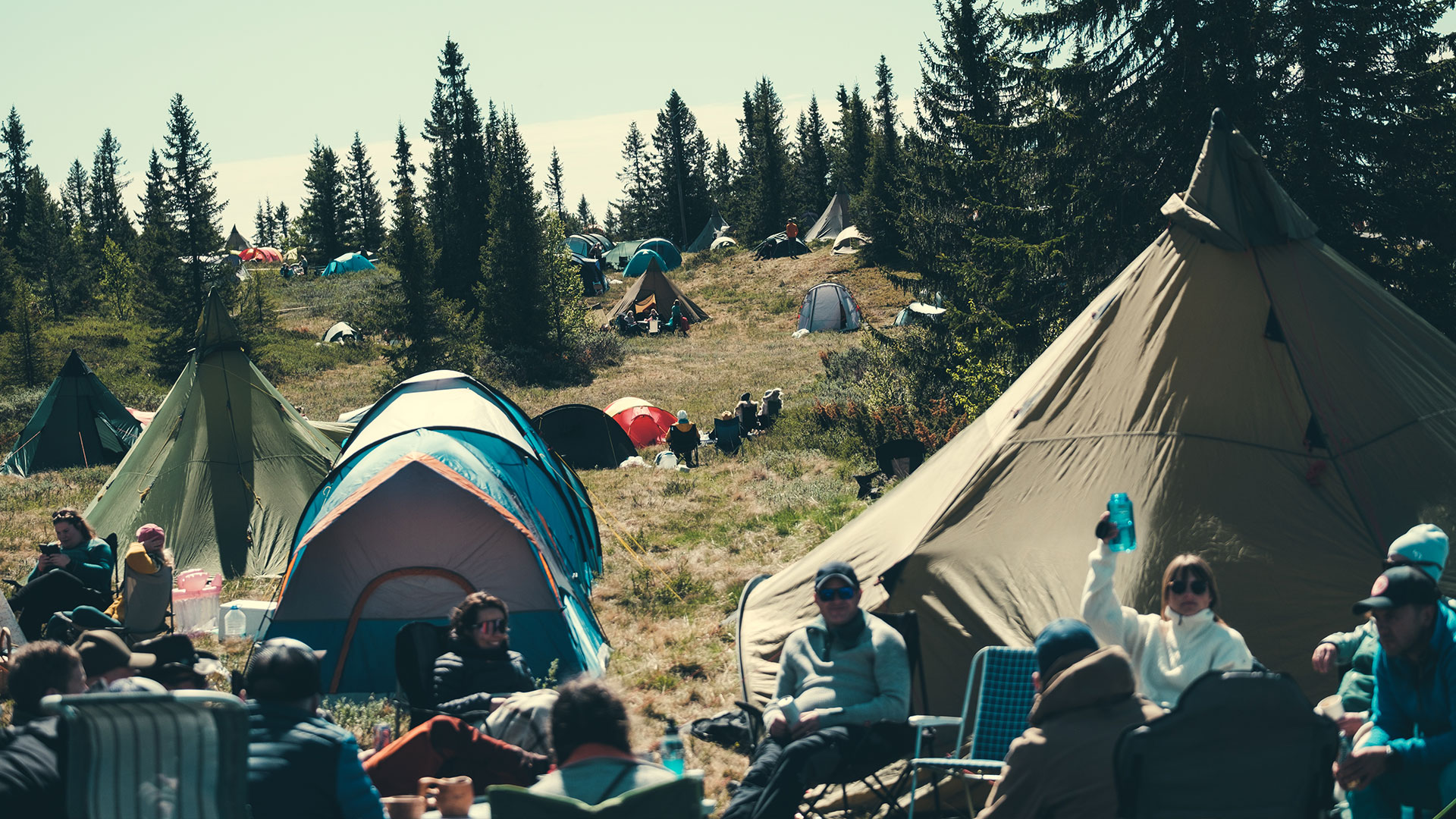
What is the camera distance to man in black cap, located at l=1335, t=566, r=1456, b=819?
404cm

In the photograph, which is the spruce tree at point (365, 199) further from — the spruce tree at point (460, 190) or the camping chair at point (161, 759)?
the camping chair at point (161, 759)

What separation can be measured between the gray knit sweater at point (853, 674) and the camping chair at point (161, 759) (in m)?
2.57

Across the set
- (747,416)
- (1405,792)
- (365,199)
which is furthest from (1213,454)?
(365,199)

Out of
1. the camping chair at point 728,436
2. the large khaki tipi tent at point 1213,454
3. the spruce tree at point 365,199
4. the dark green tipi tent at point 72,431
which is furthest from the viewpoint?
the spruce tree at point 365,199

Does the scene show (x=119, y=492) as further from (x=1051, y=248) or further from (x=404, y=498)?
(x=1051, y=248)

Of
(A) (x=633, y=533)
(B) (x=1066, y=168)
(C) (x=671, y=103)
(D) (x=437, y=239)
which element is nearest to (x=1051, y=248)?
(B) (x=1066, y=168)

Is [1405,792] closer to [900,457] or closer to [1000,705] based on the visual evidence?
[1000,705]

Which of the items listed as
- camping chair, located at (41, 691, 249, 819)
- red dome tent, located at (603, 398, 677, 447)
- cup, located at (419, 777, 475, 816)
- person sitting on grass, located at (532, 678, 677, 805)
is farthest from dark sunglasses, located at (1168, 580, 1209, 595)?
red dome tent, located at (603, 398, 677, 447)

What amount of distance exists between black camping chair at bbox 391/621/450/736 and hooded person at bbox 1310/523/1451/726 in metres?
4.59

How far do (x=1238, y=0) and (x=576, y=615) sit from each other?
9374 mm

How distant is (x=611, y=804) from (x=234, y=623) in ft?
25.1

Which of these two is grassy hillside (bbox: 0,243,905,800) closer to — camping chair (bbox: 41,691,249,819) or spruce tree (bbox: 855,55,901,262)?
camping chair (bbox: 41,691,249,819)

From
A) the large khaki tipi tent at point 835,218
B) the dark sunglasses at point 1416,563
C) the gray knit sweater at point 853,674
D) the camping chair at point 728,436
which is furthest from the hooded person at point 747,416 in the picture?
the large khaki tipi tent at point 835,218

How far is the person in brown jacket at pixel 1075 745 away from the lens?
3.71 meters
